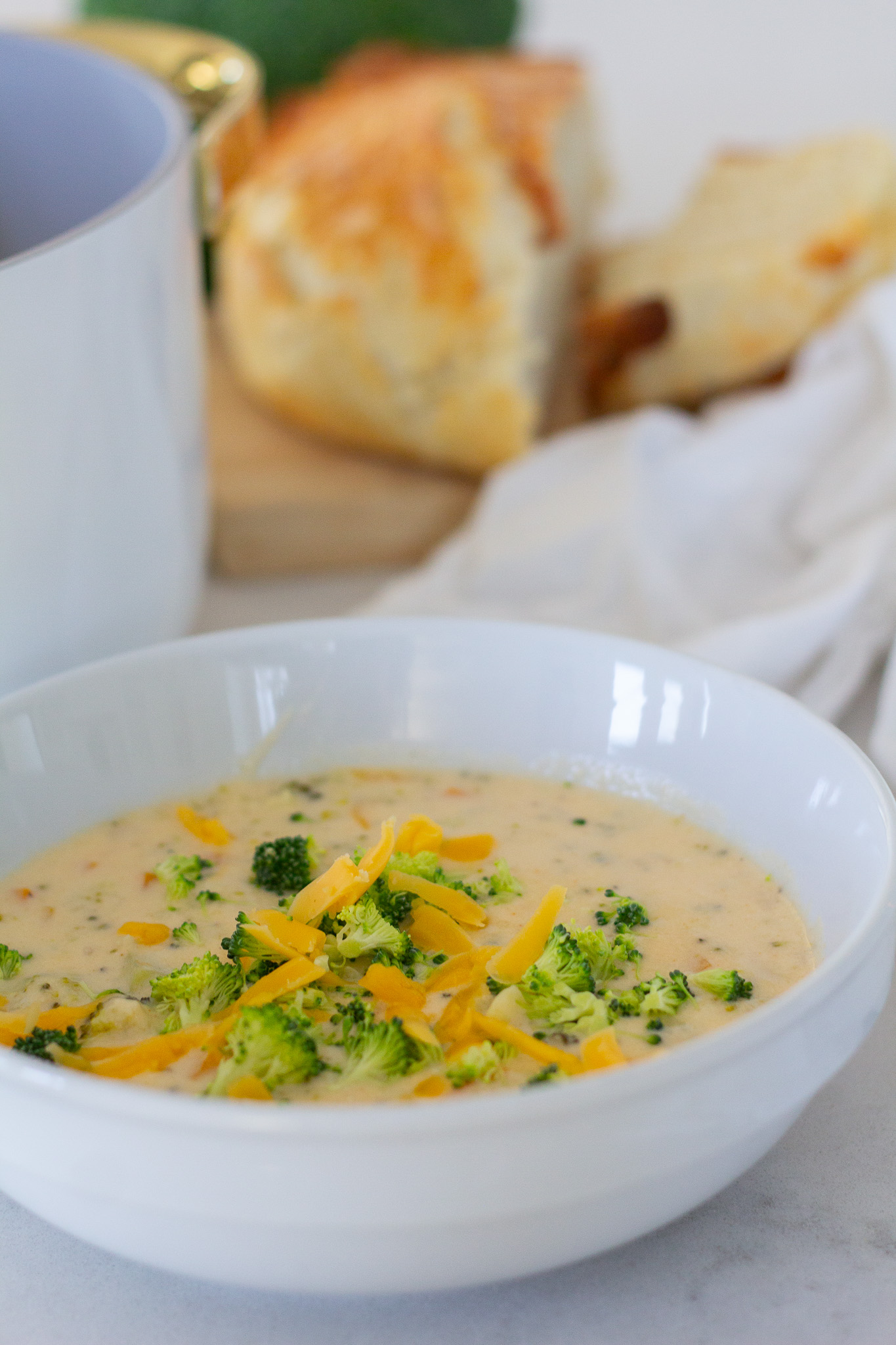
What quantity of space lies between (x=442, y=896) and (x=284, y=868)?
0.38ft

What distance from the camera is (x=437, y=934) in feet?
2.93

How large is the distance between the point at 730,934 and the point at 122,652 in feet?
1.67

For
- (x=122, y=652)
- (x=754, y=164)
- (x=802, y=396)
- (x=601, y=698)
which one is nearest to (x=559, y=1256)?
(x=601, y=698)

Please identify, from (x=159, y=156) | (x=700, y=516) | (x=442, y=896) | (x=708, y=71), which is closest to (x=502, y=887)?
(x=442, y=896)

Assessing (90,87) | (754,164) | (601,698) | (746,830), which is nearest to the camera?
(746,830)

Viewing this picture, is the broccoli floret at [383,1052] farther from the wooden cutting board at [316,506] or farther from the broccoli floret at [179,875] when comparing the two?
the wooden cutting board at [316,506]

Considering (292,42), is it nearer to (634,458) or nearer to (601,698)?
(634,458)

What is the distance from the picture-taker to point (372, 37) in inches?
84.4

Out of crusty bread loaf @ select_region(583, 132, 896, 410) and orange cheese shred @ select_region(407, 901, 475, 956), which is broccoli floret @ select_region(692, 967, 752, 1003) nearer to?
orange cheese shred @ select_region(407, 901, 475, 956)

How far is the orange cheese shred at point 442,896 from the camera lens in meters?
0.90

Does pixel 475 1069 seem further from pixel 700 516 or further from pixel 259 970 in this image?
pixel 700 516

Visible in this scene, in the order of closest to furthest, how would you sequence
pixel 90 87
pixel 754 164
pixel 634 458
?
pixel 90 87 → pixel 634 458 → pixel 754 164

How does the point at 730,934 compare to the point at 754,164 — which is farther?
the point at 754,164

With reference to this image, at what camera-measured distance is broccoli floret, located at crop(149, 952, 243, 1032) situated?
0.81 meters
